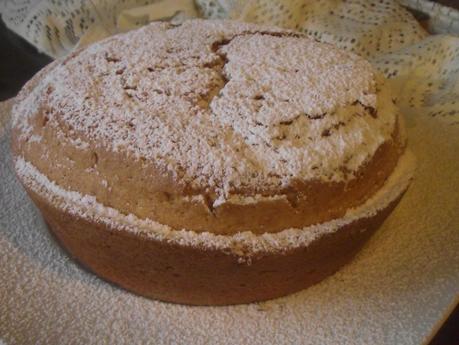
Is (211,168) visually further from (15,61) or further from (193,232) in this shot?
(15,61)

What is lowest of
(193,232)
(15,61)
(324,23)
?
(15,61)

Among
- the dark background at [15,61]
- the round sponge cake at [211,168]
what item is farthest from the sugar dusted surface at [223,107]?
the dark background at [15,61]

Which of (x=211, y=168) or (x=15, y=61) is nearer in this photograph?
(x=211, y=168)

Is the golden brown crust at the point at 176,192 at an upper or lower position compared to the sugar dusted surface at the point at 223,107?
lower

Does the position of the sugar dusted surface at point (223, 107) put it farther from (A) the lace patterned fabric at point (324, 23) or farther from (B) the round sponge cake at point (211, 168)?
(A) the lace patterned fabric at point (324, 23)

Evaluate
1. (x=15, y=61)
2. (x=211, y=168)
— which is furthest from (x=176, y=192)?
(x=15, y=61)

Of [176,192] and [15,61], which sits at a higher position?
[176,192]

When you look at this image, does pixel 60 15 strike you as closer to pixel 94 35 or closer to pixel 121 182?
pixel 94 35
